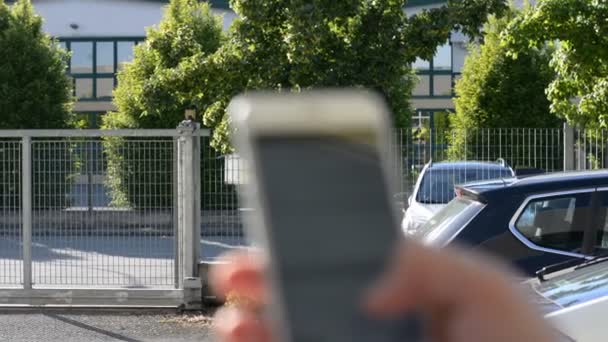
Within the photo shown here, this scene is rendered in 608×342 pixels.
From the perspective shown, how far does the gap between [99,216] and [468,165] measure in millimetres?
4277

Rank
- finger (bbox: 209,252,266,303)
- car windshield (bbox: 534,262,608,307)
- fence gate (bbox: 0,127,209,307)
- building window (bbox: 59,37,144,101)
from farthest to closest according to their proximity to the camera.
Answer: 1. building window (bbox: 59,37,144,101)
2. fence gate (bbox: 0,127,209,307)
3. car windshield (bbox: 534,262,608,307)
4. finger (bbox: 209,252,266,303)

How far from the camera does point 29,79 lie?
26.0 meters

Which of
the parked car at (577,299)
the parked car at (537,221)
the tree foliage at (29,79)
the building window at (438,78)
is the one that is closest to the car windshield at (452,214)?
the parked car at (537,221)

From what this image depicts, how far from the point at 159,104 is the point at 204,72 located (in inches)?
32.6

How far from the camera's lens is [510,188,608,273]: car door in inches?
275

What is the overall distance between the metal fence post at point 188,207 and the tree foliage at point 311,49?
13.4 inches

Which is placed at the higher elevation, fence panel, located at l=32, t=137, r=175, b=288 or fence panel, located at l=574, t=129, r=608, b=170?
fence panel, located at l=574, t=129, r=608, b=170

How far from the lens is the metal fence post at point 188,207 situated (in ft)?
38.7

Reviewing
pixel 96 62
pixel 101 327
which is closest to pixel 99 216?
pixel 101 327

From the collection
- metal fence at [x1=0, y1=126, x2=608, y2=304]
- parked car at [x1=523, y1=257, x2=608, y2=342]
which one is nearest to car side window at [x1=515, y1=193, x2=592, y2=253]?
parked car at [x1=523, y1=257, x2=608, y2=342]

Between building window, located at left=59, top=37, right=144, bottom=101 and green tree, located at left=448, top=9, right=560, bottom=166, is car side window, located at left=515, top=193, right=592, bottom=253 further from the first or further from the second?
building window, located at left=59, top=37, right=144, bottom=101

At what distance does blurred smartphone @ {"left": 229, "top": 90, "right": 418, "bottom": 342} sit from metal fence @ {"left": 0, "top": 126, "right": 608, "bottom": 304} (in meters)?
10.8

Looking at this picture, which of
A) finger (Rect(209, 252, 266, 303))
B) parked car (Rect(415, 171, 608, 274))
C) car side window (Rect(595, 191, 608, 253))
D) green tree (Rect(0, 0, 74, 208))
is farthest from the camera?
green tree (Rect(0, 0, 74, 208))

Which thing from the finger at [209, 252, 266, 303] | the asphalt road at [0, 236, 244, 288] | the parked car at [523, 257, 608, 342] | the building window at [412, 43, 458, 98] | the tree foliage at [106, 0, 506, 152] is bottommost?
the asphalt road at [0, 236, 244, 288]
